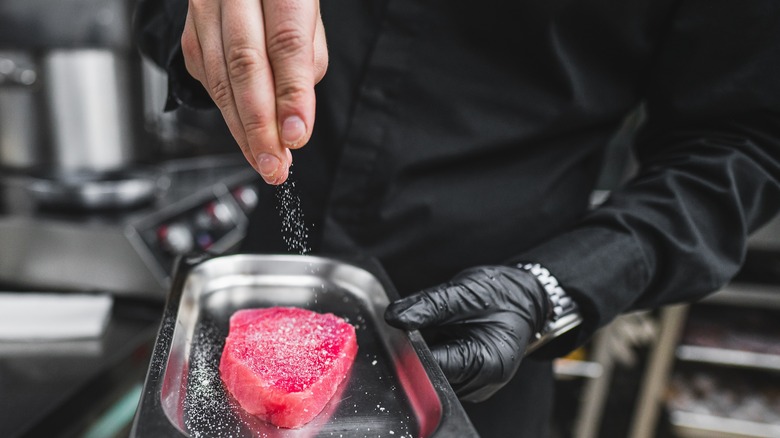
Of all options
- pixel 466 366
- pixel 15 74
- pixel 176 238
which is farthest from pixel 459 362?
pixel 15 74

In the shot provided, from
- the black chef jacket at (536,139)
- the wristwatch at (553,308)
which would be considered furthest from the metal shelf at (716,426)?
the wristwatch at (553,308)

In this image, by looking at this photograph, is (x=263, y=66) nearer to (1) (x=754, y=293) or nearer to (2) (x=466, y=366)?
(2) (x=466, y=366)

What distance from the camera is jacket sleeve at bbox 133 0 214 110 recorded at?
0.85 meters

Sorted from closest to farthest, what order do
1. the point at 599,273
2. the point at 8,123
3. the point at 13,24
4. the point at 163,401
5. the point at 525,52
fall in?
the point at 163,401, the point at 599,273, the point at 525,52, the point at 13,24, the point at 8,123

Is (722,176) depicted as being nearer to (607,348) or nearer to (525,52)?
(525,52)

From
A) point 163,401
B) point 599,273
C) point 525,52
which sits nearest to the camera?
point 163,401

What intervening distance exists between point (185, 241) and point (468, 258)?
3.12ft

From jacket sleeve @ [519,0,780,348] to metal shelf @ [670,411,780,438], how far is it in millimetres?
1738

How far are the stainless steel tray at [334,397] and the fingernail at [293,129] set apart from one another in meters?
0.30

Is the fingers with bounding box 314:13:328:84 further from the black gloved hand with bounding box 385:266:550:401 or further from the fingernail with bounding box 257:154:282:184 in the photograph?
the black gloved hand with bounding box 385:266:550:401

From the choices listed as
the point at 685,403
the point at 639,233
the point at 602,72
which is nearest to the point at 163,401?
the point at 639,233

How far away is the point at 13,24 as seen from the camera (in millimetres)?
1455

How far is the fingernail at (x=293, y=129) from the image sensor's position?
59 cm

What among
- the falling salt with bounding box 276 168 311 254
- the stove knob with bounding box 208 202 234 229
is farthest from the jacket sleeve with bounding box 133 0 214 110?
the stove knob with bounding box 208 202 234 229
